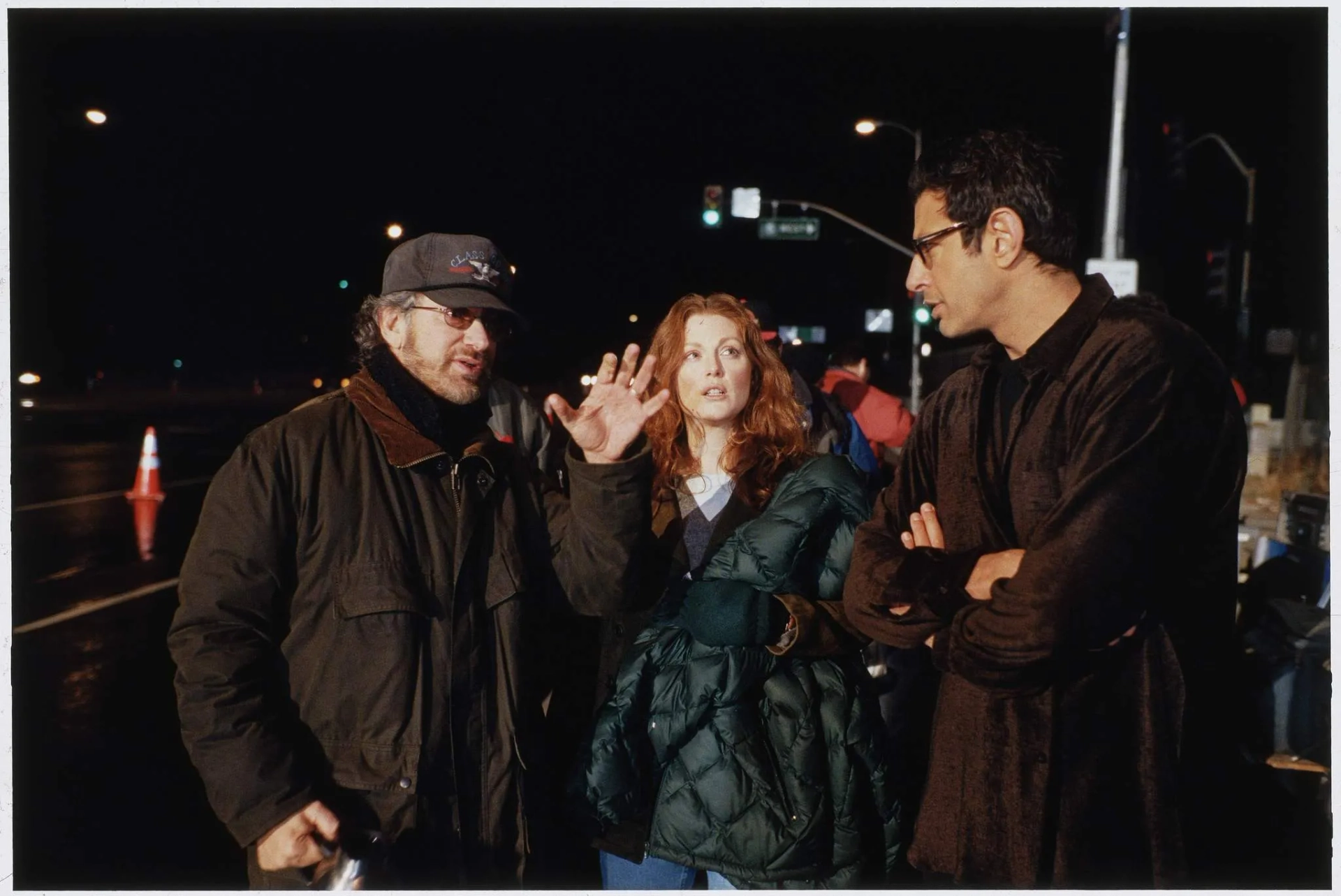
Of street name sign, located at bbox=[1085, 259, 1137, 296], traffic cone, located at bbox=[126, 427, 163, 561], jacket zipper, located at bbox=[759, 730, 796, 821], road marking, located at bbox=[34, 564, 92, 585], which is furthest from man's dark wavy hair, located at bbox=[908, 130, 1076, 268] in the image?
traffic cone, located at bbox=[126, 427, 163, 561]

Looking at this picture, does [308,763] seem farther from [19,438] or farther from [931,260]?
[19,438]

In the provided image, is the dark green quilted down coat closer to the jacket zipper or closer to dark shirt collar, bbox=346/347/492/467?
the jacket zipper

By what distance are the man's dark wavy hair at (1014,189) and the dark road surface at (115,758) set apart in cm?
137

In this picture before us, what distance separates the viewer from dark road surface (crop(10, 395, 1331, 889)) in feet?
15.4

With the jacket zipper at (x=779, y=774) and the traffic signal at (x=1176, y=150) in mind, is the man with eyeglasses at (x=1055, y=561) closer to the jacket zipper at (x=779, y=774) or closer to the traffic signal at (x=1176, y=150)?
the jacket zipper at (x=779, y=774)

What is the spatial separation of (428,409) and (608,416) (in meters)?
0.47

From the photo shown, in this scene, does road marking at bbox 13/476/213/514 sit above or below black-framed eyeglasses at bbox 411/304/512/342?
below

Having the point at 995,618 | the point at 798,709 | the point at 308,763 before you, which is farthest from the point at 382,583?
the point at 995,618

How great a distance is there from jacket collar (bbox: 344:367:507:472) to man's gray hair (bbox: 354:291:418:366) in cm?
16

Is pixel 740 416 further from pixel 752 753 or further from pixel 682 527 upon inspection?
pixel 752 753

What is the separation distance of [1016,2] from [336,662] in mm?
2477

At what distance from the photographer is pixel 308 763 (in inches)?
106

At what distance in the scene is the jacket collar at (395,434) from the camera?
280 centimetres

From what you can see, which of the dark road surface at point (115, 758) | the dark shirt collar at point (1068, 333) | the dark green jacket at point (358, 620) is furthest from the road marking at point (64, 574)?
the dark shirt collar at point (1068, 333)
